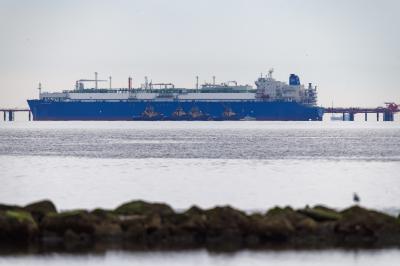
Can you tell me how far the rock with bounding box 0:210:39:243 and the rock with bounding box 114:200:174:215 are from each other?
2.56m

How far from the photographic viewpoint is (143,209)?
29641 millimetres

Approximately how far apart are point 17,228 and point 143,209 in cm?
337

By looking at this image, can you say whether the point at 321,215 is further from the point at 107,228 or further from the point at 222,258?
the point at 107,228

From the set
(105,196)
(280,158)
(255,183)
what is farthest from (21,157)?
(105,196)

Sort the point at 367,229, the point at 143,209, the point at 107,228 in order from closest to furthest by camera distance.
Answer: the point at 107,228 → the point at 367,229 → the point at 143,209

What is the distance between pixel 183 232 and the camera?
2825 cm

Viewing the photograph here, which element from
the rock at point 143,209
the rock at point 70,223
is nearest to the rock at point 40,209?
the rock at point 70,223

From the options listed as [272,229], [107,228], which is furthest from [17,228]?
[272,229]

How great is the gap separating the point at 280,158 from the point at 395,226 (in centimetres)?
4027

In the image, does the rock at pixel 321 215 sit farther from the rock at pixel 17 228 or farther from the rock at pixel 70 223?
the rock at pixel 17 228

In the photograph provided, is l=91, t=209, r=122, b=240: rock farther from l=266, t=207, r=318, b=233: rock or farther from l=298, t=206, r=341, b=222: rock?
l=298, t=206, r=341, b=222: rock

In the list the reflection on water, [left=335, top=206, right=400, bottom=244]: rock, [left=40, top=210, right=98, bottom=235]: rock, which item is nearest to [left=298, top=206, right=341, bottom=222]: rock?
[left=335, top=206, right=400, bottom=244]: rock

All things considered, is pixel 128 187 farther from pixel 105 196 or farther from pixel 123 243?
pixel 123 243

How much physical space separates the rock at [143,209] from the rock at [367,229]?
13.9 feet
